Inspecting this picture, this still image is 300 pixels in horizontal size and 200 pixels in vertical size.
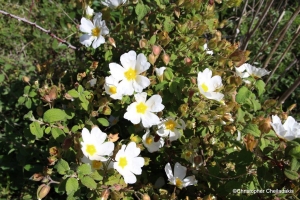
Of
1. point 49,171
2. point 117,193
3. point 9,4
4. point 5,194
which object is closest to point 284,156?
point 117,193

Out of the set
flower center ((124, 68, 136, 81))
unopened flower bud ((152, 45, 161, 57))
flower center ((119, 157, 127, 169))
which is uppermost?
unopened flower bud ((152, 45, 161, 57))

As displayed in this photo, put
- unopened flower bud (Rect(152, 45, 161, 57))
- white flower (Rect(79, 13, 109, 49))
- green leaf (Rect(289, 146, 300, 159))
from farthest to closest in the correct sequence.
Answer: white flower (Rect(79, 13, 109, 49))
unopened flower bud (Rect(152, 45, 161, 57))
green leaf (Rect(289, 146, 300, 159))

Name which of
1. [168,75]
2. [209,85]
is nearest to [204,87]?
[209,85]

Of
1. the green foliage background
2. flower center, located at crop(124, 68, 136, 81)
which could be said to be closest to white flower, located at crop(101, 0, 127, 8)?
the green foliage background

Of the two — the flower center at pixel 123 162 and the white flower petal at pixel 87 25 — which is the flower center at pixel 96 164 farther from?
the white flower petal at pixel 87 25

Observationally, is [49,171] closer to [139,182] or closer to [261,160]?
[139,182]

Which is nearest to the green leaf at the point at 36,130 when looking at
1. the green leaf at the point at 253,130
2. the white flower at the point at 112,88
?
the white flower at the point at 112,88

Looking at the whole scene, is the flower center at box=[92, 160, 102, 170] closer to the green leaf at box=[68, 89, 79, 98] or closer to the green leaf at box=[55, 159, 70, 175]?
the green leaf at box=[55, 159, 70, 175]
